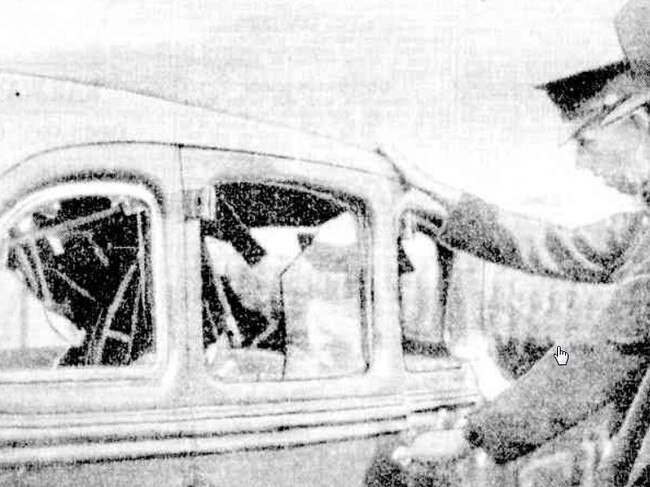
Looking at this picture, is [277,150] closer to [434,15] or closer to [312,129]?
[312,129]

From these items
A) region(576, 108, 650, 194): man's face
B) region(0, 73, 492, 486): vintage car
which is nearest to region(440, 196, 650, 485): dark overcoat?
region(576, 108, 650, 194): man's face

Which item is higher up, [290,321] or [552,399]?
[290,321]

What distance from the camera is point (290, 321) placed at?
7.50 feet

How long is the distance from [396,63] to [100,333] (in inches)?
41.5

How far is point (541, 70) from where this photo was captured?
93.8 inches

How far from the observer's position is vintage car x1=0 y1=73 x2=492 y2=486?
5.88ft

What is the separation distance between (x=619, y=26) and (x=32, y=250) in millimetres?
1633

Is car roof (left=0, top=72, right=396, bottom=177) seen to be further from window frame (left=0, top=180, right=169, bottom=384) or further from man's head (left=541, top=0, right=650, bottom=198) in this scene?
man's head (left=541, top=0, right=650, bottom=198)

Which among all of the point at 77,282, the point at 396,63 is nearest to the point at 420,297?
the point at 396,63

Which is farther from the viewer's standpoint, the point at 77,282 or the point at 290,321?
the point at 290,321

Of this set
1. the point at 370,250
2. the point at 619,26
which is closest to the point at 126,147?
the point at 370,250

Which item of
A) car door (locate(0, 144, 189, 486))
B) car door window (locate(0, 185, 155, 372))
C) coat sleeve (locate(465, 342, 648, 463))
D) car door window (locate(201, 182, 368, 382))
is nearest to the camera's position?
car door (locate(0, 144, 189, 486))

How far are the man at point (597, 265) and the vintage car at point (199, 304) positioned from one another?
188 mm

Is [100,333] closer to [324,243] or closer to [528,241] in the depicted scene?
[324,243]
